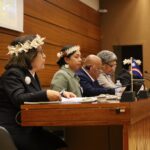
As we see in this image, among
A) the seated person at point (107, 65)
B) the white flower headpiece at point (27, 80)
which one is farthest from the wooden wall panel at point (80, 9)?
the white flower headpiece at point (27, 80)

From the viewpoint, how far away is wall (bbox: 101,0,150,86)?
8156mm

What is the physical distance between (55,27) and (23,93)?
372 cm

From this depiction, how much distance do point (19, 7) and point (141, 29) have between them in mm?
4322

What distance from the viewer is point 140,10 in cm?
823

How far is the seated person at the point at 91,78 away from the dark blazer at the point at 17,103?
1.51 m

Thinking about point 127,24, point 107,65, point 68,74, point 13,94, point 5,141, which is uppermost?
point 127,24

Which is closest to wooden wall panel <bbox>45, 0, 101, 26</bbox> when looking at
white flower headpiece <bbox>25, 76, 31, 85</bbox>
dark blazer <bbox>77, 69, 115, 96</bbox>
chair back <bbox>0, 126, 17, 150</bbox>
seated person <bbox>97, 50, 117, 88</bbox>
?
seated person <bbox>97, 50, 117, 88</bbox>

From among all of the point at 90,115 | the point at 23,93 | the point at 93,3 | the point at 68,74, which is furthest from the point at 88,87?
the point at 93,3

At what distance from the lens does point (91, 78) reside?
13.1 ft

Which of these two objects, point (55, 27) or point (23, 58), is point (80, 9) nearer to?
point (55, 27)

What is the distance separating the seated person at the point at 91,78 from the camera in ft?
12.5

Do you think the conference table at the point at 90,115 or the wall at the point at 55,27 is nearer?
the conference table at the point at 90,115

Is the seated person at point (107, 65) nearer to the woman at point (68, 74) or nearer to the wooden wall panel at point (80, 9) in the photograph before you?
the woman at point (68, 74)

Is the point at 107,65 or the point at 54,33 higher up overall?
the point at 54,33
